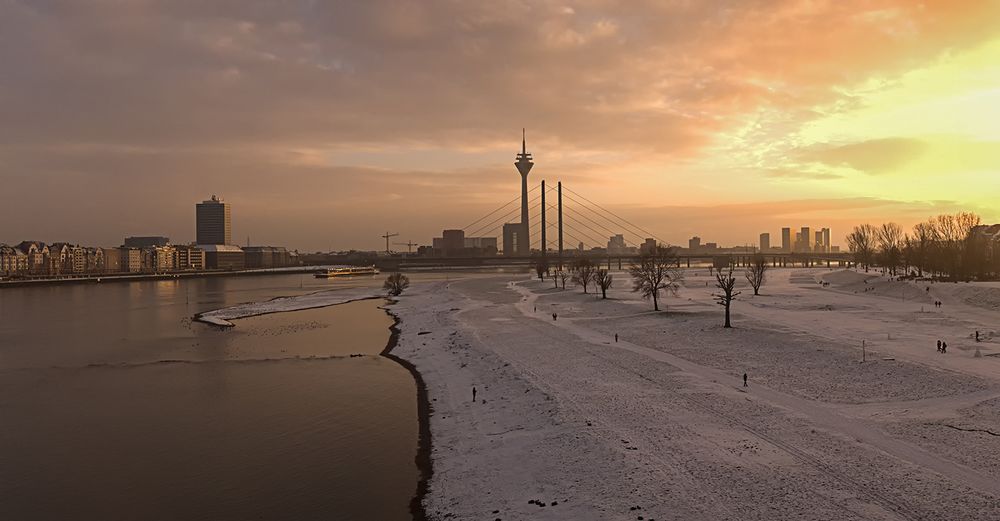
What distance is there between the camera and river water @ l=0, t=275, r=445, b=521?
51.4 ft

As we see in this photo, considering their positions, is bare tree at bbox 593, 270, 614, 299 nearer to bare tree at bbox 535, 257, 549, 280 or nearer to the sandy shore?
the sandy shore

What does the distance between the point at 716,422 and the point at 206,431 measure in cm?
1807

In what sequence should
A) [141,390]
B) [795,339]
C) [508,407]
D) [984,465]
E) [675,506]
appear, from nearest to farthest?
[675,506], [984,465], [508,407], [141,390], [795,339]

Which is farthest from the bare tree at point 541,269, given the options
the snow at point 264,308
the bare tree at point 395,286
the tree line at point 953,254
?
the tree line at point 953,254

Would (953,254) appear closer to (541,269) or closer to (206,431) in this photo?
(541,269)

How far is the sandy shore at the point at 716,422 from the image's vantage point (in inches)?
561

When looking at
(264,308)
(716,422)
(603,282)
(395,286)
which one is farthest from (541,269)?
(716,422)

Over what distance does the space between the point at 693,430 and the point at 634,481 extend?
4497 millimetres

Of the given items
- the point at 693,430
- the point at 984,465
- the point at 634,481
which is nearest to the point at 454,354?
the point at 693,430

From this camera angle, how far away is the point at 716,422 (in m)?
19.7

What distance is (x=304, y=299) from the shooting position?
8350 centimetres

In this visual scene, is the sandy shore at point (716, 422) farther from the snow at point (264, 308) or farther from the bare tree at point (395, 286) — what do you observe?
the bare tree at point (395, 286)

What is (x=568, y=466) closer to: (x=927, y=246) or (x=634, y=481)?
(x=634, y=481)

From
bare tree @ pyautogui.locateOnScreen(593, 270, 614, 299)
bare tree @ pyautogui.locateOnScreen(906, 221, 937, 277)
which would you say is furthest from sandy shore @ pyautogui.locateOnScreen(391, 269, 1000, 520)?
bare tree @ pyautogui.locateOnScreen(906, 221, 937, 277)
